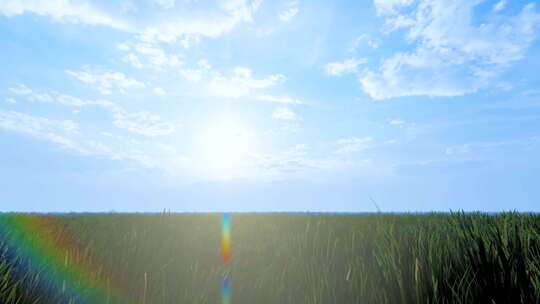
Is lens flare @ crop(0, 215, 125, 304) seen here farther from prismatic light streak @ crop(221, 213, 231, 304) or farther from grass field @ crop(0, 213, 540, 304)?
prismatic light streak @ crop(221, 213, 231, 304)

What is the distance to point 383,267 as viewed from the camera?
2484 millimetres

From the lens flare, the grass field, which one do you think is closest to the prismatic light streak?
the grass field

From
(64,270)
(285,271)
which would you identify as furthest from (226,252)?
(64,270)

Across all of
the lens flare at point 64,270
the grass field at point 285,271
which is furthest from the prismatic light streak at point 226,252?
the lens flare at point 64,270

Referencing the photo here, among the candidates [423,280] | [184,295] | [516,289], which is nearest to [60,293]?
[184,295]

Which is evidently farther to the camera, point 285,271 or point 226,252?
point 226,252

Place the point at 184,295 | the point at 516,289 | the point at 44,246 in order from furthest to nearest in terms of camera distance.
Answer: the point at 44,246
the point at 184,295
the point at 516,289

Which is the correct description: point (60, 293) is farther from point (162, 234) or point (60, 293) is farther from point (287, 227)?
point (287, 227)

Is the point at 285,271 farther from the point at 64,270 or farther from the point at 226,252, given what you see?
the point at 64,270

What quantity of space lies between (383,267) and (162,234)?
2614 mm

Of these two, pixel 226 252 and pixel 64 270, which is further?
pixel 226 252

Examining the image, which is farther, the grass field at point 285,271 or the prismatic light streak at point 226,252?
the prismatic light streak at point 226,252

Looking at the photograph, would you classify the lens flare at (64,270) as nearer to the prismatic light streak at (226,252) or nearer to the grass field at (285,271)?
the grass field at (285,271)

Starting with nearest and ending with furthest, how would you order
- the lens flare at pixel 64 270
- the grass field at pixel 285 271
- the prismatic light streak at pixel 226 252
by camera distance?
the grass field at pixel 285 271
the lens flare at pixel 64 270
the prismatic light streak at pixel 226 252
